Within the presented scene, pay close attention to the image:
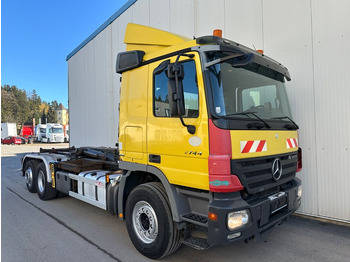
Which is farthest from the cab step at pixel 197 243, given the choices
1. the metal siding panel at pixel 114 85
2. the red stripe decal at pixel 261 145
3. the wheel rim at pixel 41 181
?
the metal siding panel at pixel 114 85

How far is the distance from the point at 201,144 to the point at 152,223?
4.43ft

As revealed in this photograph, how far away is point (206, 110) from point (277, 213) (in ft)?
5.56

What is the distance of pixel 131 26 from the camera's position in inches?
156

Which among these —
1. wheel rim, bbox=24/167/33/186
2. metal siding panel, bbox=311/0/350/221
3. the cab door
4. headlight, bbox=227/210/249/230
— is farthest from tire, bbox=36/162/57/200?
metal siding panel, bbox=311/0/350/221

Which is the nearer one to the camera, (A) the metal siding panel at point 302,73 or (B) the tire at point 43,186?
(A) the metal siding panel at point 302,73

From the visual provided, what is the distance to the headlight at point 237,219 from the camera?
2525mm

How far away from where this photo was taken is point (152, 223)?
10.7 feet

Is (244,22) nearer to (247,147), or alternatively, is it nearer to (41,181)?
(247,147)

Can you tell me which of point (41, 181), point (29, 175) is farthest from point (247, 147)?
point (29, 175)

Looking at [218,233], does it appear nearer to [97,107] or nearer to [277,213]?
[277,213]

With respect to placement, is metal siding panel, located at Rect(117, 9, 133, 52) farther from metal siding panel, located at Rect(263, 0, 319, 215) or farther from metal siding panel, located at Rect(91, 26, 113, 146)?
metal siding panel, located at Rect(263, 0, 319, 215)

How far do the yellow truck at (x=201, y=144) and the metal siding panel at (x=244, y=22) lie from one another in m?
2.37

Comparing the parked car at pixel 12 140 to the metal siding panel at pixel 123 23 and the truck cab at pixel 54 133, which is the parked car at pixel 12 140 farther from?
the metal siding panel at pixel 123 23

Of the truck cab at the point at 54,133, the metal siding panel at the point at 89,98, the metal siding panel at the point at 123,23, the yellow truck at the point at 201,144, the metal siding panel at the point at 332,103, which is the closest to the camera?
the yellow truck at the point at 201,144
